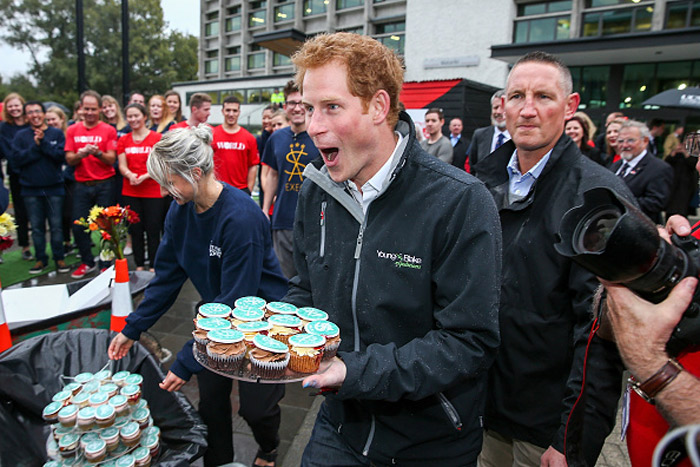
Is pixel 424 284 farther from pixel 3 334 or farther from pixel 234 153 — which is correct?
pixel 234 153

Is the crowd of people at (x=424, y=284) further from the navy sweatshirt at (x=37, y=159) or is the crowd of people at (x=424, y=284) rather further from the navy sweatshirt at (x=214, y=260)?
the navy sweatshirt at (x=37, y=159)

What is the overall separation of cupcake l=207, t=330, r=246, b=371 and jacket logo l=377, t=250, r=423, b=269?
0.57 metres

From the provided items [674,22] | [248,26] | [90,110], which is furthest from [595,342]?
[248,26]

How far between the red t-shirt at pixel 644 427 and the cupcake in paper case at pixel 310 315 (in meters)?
1.06

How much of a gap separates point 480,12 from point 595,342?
23624mm

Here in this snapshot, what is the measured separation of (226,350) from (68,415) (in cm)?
147

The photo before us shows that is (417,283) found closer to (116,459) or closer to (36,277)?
(116,459)

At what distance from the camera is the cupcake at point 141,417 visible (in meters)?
2.50

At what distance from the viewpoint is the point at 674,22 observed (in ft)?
58.1

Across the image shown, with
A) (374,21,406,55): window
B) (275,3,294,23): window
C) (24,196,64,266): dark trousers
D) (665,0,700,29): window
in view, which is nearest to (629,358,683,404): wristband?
(24,196,64,266): dark trousers

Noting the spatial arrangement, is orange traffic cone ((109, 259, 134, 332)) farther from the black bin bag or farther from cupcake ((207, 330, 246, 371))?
cupcake ((207, 330, 246, 371))

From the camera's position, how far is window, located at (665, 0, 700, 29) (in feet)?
56.5

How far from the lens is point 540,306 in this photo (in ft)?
5.99

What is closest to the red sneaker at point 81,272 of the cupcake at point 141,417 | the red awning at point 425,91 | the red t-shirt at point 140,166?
the red t-shirt at point 140,166
